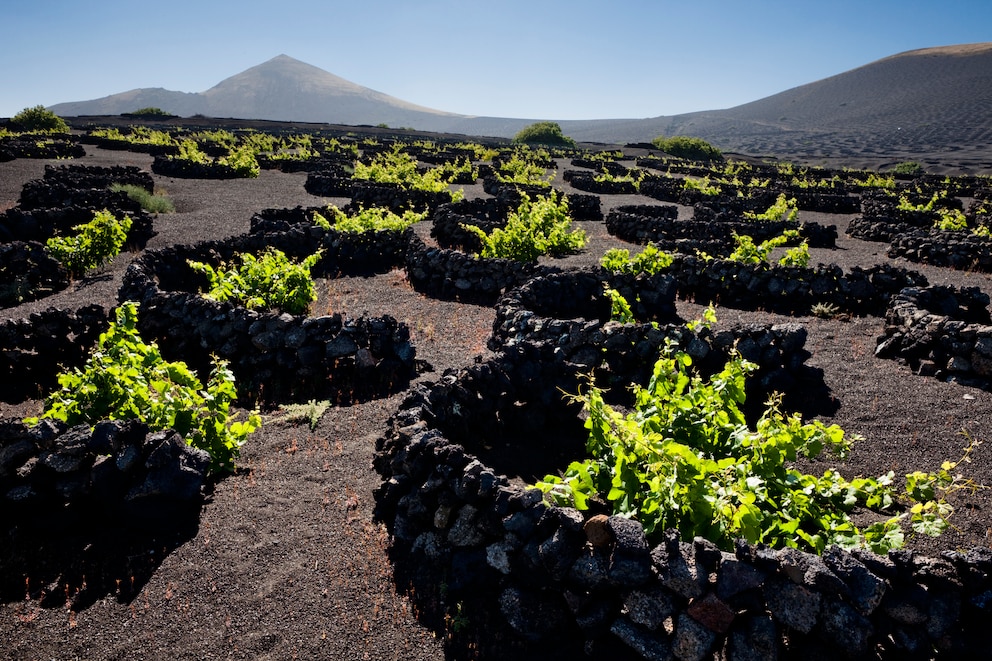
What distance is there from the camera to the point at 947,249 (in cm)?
1786

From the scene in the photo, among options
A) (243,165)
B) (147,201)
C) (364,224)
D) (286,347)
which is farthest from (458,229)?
(243,165)

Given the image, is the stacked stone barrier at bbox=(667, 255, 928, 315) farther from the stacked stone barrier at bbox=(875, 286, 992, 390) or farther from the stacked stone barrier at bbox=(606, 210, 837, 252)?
the stacked stone barrier at bbox=(606, 210, 837, 252)

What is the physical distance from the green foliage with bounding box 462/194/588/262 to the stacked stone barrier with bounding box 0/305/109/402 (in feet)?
30.3

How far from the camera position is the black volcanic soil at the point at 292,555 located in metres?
4.38

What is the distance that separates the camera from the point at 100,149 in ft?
143

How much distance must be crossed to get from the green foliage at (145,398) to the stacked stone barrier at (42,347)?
263 centimetres

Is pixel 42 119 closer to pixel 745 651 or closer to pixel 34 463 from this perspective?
pixel 34 463

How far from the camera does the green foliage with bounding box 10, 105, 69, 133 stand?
55062mm

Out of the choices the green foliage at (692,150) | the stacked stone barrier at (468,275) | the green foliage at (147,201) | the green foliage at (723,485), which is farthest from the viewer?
the green foliage at (692,150)

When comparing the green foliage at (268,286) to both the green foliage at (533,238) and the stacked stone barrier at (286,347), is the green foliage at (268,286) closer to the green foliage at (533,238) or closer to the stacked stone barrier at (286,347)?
the stacked stone barrier at (286,347)

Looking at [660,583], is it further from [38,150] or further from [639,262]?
[38,150]

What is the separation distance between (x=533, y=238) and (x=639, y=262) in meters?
3.87

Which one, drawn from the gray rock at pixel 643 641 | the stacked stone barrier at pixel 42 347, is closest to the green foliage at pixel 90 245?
the stacked stone barrier at pixel 42 347

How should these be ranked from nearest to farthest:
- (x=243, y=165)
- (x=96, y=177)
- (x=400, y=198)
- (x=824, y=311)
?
(x=824, y=311)
(x=400, y=198)
(x=96, y=177)
(x=243, y=165)
